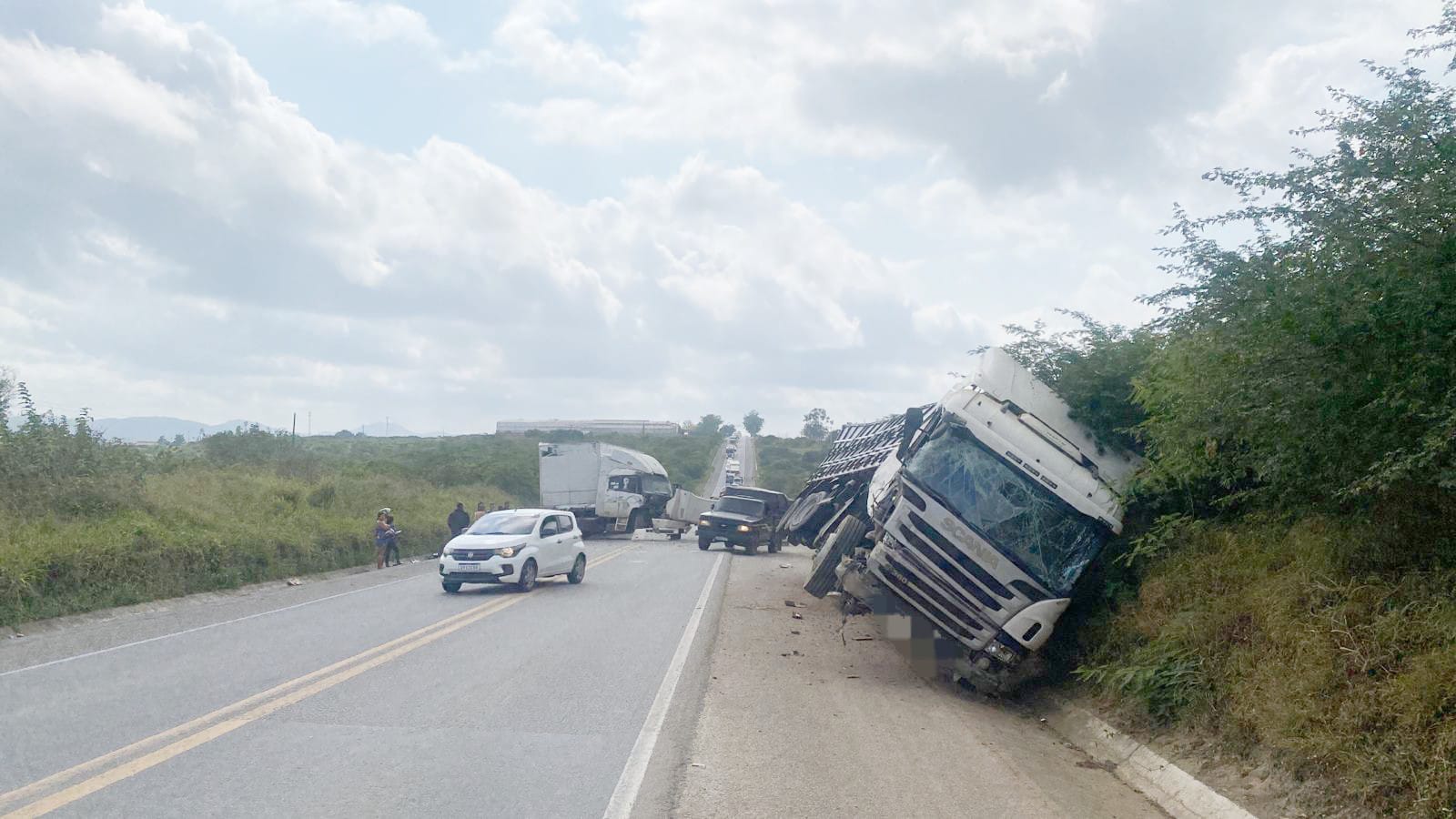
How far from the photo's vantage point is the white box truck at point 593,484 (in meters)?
41.3

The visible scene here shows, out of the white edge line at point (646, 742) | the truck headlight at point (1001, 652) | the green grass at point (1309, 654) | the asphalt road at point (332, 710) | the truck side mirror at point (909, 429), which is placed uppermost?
the truck side mirror at point (909, 429)

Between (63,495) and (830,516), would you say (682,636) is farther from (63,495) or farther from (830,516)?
(63,495)

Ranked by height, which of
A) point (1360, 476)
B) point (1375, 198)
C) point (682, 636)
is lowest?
point (682, 636)

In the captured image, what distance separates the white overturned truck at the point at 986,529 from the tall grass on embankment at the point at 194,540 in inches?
494

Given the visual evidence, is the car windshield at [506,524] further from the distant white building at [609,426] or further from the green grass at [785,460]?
the distant white building at [609,426]

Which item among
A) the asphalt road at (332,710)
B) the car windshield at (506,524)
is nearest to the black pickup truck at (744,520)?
the car windshield at (506,524)

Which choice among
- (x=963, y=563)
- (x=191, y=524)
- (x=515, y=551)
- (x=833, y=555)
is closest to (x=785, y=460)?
(x=191, y=524)

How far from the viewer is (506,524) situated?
2070cm

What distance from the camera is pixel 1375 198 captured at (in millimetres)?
7281

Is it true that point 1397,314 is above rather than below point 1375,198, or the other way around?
below

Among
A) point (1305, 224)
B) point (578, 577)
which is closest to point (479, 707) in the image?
point (1305, 224)

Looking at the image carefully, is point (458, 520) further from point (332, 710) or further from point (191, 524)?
point (332, 710)

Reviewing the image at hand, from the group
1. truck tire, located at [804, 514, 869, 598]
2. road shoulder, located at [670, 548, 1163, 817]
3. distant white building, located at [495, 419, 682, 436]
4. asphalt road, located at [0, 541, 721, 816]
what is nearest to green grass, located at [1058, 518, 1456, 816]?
road shoulder, located at [670, 548, 1163, 817]

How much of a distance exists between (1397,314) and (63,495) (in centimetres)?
2184
